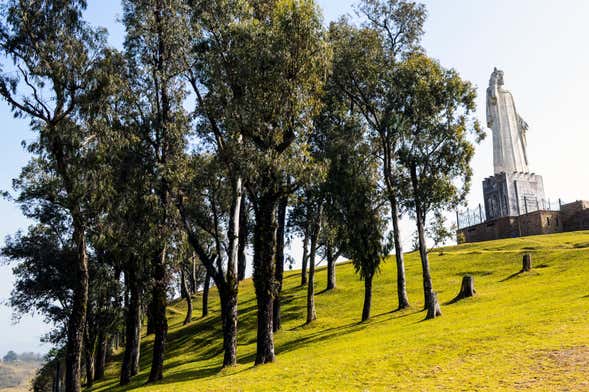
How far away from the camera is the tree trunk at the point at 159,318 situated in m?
34.8

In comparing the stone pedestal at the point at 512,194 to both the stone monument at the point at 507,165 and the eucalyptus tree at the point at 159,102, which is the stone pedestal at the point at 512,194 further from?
the eucalyptus tree at the point at 159,102

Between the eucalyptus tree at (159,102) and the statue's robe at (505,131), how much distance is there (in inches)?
2769

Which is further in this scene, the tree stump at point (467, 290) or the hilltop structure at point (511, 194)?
the hilltop structure at point (511, 194)

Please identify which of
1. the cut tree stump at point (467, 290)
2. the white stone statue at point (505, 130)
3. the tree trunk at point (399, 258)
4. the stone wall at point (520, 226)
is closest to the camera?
the cut tree stump at point (467, 290)

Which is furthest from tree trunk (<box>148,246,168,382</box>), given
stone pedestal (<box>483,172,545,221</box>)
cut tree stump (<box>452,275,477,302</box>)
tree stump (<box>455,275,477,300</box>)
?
stone pedestal (<box>483,172,545,221</box>)

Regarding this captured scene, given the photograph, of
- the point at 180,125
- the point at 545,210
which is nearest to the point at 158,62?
the point at 180,125

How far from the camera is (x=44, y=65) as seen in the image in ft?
103

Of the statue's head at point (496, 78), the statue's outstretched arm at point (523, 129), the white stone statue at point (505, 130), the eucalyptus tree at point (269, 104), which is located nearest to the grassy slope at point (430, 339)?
the eucalyptus tree at point (269, 104)

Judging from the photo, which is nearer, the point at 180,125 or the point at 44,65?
the point at 44,65

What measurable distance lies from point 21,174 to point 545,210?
238 feet

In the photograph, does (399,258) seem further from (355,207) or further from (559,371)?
(559,371)

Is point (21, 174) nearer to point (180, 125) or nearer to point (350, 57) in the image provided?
point (180, 125)

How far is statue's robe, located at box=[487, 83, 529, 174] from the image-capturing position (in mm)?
92688

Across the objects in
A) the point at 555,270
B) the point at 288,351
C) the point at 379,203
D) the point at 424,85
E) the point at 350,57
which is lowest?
the point at 288,351
